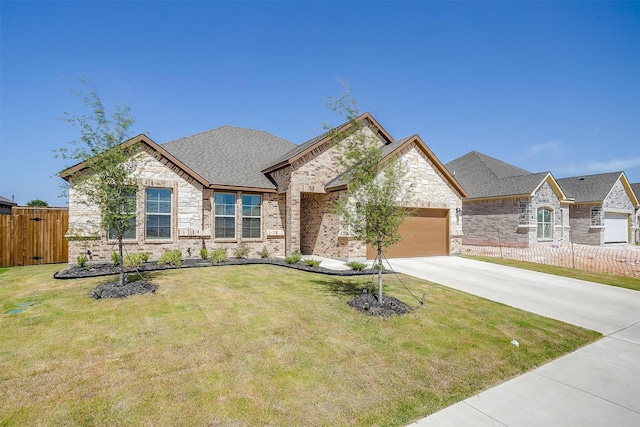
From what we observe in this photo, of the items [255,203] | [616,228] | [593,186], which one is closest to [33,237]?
[255,203]

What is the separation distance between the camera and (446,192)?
17.4 m

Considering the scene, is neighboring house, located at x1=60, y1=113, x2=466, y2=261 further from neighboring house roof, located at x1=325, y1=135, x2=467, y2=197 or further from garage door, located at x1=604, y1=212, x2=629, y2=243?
garage door, located at x1=604, y1=212, x2=629, y2=243

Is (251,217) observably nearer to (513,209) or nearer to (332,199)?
(332,199)

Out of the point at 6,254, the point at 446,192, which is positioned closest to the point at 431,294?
the point at 446,192

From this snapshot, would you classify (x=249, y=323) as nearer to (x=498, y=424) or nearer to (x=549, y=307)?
(x=498, y=424)

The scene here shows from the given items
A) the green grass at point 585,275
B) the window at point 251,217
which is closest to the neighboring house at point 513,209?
the green grass at point 585,275

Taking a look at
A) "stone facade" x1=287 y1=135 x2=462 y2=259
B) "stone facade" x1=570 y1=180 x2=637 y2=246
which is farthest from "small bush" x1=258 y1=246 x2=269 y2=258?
"stone facade" x1=570 y1=180 x2=637 y2=246

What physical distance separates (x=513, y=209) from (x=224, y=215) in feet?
65.7

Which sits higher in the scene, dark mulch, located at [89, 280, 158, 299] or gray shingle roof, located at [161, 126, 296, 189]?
gray shingle roof, located at [161, 126, 296, 189]

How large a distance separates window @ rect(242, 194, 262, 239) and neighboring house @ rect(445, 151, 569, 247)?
1733 centimetres

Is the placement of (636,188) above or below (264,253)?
above

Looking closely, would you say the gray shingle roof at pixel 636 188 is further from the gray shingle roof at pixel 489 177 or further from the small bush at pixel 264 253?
the small bush at pixel 264 253

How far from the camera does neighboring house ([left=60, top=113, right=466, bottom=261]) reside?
13.3m

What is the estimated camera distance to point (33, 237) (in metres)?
13.6
